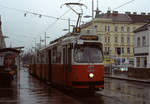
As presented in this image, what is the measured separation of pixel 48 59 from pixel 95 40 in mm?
7457

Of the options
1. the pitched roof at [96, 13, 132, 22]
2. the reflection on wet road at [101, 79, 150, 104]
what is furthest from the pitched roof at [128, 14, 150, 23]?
the reflection on wet road at [101, 79, 150, 104]

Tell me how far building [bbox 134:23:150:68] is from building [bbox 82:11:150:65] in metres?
44.9

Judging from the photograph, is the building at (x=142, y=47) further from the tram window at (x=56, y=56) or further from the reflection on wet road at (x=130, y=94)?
the tram window at (x=56, y=56)

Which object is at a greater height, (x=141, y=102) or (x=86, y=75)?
(x=86, y=75)

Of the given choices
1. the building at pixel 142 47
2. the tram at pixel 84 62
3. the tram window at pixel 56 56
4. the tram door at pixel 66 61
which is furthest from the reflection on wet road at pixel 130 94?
the building at pixel 142 47

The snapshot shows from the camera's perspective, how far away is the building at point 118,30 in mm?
93375

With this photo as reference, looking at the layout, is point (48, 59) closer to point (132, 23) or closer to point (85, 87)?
point (85, 87)

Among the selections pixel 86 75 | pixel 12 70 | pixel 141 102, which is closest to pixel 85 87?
pixel 86 75

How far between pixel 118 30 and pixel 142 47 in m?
51.3

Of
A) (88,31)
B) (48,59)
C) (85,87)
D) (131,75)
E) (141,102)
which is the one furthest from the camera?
(131,75)

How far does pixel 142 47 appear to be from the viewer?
45344 millimetres

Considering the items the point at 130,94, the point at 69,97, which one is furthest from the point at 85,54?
the point at 130,94

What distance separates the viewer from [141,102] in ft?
43.3

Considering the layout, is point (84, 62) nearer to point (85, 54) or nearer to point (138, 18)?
point (85, 54)
